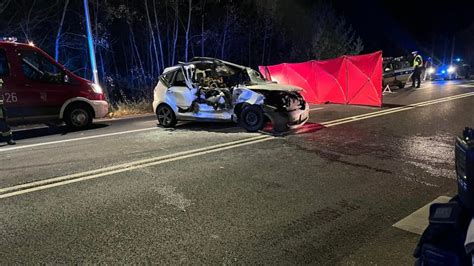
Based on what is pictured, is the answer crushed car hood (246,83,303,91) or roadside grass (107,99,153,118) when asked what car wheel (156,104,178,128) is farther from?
roadside grass (107,99,153,118)

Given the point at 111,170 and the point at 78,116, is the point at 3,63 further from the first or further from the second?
the point at 111,170

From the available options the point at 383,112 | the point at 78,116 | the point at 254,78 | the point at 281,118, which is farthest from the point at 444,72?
the point at 78,116

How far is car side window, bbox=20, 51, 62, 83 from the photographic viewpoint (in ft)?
28.2

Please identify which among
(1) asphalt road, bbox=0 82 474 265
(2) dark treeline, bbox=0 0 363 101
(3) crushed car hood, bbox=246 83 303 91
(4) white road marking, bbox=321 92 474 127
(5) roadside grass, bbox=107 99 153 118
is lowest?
(1) asphalt road, bbox=0 82 474 265

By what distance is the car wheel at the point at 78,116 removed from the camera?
9242 mm

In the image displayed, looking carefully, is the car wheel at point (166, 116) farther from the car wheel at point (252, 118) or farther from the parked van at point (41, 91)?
the car wheel at point (252, 118)

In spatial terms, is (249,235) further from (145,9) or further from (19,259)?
(145,9)

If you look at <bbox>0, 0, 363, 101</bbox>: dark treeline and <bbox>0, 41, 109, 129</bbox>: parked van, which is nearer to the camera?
<bbox>0, 41, 109, 129</bbox>: parked van

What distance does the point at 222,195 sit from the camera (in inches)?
172

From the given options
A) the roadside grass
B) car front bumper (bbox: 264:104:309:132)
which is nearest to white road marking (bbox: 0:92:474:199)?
car front bumper (bbox: 264:104:309:132)

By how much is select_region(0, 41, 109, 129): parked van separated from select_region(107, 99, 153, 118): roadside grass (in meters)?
2.28

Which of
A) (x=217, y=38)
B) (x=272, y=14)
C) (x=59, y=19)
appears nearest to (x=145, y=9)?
(x=59, y=19)

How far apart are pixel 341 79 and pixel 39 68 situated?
972cm

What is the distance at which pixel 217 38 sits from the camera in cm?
1994
